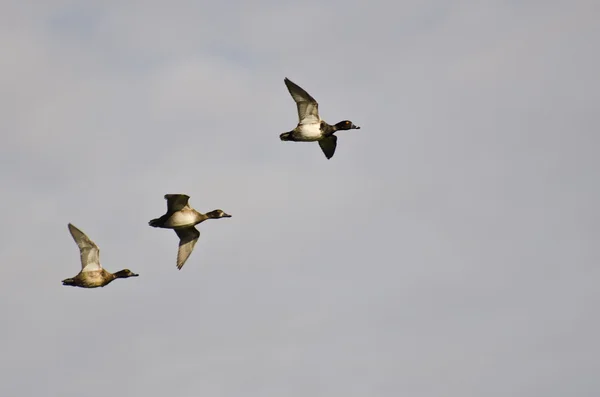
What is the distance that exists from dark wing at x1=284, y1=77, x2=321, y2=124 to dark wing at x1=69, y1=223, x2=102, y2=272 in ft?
27.2

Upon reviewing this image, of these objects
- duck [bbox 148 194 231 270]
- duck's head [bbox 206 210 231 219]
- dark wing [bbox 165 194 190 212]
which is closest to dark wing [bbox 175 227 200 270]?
duck [bbox 148 194 231 270]

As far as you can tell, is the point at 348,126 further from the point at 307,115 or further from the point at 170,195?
the point at 170,195

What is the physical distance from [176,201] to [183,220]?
2.86 ft

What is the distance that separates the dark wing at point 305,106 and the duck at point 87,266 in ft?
27.4

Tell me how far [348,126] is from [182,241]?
7255 mm

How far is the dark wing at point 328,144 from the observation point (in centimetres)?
5388

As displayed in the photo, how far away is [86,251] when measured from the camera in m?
51.3

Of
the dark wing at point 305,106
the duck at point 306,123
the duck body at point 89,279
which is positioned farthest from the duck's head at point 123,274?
the dark wing at point 305,106

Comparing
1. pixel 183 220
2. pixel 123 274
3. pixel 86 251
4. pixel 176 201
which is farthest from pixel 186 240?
pixel 86 251

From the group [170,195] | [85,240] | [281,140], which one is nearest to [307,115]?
[281,140]

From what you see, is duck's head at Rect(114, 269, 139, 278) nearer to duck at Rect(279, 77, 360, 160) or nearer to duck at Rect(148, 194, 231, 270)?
duck at Rect(148, 194, 231, 270)

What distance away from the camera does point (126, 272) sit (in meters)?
53.7

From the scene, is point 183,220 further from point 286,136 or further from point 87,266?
point 286,136

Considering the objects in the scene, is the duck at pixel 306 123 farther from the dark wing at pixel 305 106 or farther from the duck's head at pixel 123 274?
the duck's head at pixel 123 274
